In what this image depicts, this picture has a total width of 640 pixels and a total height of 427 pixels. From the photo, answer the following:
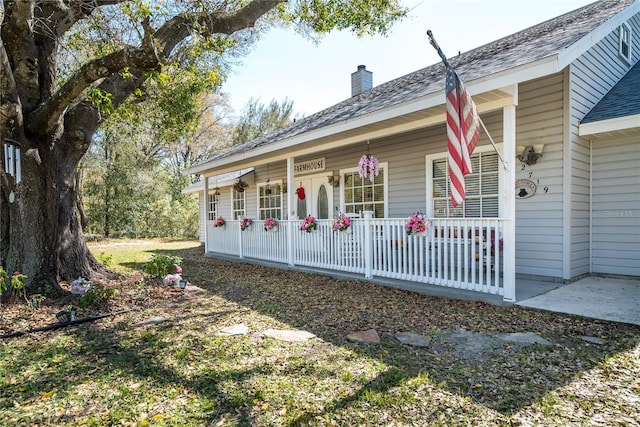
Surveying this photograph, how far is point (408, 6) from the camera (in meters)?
6.83

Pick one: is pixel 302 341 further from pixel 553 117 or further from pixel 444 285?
pixel 553 117

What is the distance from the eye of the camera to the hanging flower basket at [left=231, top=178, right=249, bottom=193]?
12188mm

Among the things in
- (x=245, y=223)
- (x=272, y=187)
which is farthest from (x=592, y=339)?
(x=272, y=187)

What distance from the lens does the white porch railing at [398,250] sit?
4.81 meters

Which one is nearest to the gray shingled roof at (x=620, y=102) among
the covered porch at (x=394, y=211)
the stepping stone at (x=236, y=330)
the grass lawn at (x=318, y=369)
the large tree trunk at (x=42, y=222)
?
the covered porch at (x=394, y=211)

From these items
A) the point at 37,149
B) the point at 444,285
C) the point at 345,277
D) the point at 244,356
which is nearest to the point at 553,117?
the point at 444,285

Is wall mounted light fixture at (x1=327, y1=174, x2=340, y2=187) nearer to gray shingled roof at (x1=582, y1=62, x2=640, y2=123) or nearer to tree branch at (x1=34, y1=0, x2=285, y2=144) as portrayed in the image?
tree branch at (x1=34, y1=0, x2=285, y2=144)

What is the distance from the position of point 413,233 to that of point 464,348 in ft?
7.47

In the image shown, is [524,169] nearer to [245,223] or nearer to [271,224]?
[271,224]

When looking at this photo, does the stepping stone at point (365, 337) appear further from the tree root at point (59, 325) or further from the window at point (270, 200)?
the window at point (270, 200)

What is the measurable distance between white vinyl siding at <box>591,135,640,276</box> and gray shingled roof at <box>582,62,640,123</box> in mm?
474

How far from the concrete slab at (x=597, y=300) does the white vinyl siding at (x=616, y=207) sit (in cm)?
37

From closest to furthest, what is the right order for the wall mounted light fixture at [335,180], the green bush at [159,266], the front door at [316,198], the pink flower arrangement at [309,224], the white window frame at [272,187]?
1. the green bush at [159,266]
2. the pink flower arrangement at [309,224]
3. the wall mounted light fixture at [335,180]
4. the front door at [316,198]
5. the white window frame at [272,187]

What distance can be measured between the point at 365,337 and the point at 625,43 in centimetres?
769
